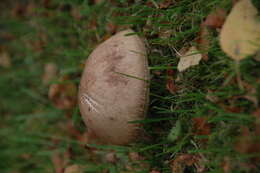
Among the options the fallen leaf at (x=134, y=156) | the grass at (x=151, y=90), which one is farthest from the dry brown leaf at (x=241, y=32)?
the fallen leaf at (x=134, y=156)

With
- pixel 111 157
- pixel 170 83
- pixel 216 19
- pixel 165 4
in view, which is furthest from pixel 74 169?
pixel 216 19

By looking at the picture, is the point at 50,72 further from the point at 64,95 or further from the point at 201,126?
the point at 201,126

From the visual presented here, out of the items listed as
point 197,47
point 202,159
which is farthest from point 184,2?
point 202,159

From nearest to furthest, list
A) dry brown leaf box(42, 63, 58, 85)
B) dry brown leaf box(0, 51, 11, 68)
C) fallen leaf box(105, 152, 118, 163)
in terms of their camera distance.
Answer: fallen leaf box(105, 152, 118, 163) → dry brown leaf box(42, 63, 58, 85) → dry brown leaf box(0, 51, 11, 68)

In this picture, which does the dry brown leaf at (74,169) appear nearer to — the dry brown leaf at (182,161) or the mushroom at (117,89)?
the mushroom at (117,89)

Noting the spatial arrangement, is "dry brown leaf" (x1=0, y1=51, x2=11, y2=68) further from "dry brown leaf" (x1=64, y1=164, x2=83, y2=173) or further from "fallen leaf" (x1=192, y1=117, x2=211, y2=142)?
"fallen leaf" (x1=192, y1=117, x2=211, y2=142)

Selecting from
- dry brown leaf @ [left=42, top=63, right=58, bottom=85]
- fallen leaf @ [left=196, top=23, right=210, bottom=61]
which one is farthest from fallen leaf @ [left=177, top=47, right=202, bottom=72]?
dry brown leaf @ [left=42, top=63, right=58, bottom=85]

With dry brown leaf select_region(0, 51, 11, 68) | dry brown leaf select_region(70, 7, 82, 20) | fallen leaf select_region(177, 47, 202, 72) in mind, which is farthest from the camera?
dry brown leaf select_region(0, 51, 11, 68)

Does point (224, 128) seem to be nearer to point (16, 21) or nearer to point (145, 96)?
point (145, 96)
